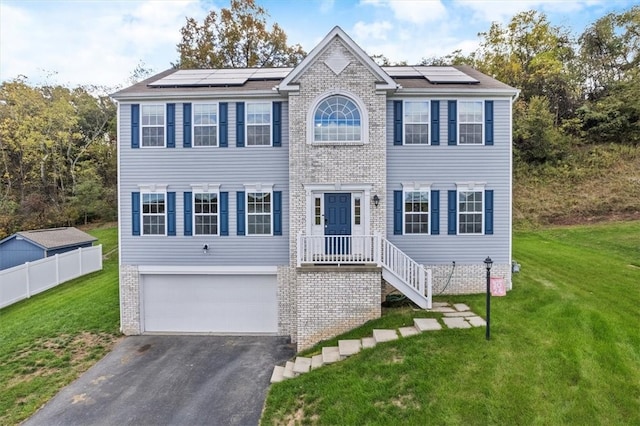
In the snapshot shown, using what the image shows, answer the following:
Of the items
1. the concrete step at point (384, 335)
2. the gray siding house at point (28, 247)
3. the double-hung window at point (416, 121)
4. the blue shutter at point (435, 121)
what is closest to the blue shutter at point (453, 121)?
the blue shutter at point (435, 121)

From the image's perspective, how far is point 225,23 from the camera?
80.6ft

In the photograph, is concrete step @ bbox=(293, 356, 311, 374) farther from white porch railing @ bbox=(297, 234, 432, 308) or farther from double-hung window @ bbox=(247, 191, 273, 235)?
double-hung window @ bbox=(247, 191, 273, 235)

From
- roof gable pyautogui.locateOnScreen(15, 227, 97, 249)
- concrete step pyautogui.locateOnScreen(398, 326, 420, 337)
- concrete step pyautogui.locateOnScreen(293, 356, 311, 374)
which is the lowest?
concrete step pyautogui.locateOnScreen(293, 356, 311, 374)

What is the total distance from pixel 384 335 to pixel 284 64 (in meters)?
23.7

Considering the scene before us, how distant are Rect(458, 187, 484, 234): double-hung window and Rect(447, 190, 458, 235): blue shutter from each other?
0.15 meters

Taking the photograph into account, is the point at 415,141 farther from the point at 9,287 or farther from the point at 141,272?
the point at 9,287

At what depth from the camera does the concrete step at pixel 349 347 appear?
7369mm

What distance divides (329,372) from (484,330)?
3652 mm

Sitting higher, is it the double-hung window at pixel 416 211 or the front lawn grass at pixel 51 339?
the double-hung window at pixel 416 211

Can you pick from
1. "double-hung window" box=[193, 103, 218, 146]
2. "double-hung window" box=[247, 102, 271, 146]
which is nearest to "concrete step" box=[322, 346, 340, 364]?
"double-hung window" box=[247, 102, 271, 146]

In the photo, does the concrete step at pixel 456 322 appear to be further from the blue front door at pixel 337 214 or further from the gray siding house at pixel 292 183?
the blue front door at pixel 337 214

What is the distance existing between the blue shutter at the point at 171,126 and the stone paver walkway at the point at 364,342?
24.3 feet

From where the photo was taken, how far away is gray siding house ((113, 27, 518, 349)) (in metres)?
9.61

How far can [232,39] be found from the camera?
24.7m
